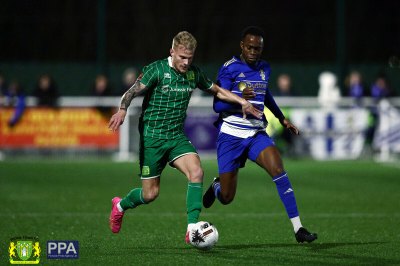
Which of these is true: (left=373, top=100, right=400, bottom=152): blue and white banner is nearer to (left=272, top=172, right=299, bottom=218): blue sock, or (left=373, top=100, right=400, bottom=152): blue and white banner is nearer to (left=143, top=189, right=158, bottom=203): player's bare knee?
(left=272, top=172, right=299, bottom=218): blue sock

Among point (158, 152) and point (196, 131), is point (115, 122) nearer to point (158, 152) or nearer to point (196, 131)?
point (158, 152)

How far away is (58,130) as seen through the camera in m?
23.5

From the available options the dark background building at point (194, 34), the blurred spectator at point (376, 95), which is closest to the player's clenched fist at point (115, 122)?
the blurred spectator at point (376, 95)

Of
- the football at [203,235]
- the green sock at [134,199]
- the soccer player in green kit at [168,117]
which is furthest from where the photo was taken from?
the green sock at [134,199]

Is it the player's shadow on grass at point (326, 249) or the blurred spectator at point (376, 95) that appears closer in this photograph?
the player's shadow on grass at point (326, 249)

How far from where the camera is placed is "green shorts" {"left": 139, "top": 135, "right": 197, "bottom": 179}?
1005cm

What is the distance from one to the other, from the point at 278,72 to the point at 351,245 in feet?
57.6

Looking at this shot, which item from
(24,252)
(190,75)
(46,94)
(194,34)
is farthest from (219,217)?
(194,34)

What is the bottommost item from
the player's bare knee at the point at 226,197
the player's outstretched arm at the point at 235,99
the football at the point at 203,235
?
the football at the point at 203,235

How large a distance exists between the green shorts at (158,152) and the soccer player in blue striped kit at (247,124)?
70 centimetres

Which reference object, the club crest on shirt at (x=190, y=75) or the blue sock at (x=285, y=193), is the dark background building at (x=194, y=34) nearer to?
the club crest on shirt at (x=190, y=75)

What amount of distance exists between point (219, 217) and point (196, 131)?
10.7 m

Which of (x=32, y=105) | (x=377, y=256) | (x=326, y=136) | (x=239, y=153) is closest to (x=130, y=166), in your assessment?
(x=32, y=105)

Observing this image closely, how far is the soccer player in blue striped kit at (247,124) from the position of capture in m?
10.3
